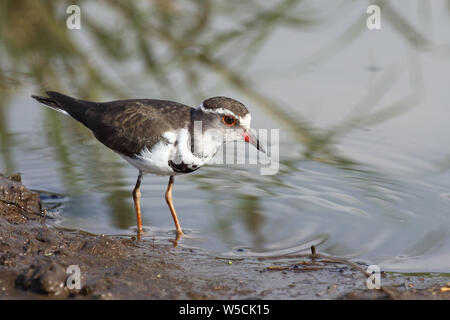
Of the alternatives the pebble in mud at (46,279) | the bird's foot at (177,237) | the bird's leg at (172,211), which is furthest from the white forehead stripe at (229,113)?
the pebble in mud at (46,279)

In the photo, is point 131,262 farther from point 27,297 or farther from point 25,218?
point 25,218

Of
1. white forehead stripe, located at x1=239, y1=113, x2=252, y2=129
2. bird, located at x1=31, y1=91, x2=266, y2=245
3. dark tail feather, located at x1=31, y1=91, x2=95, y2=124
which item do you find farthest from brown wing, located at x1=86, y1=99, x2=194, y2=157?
white forehead stripe, located at x1=239, y1=113, x2=252, y2=129

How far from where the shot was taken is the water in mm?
6164

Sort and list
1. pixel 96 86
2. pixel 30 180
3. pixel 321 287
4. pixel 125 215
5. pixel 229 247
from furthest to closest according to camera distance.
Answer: pixel 96 86
pixel 30 180
pixel 125 215
pixel 229 247
pixel 321 287

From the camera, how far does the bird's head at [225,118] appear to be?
606 cm

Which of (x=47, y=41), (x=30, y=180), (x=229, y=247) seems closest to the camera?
(x=229, y=247)

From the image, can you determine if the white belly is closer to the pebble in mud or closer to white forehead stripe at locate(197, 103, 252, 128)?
white forehead stripe at locate(197, 103, 252, 128)

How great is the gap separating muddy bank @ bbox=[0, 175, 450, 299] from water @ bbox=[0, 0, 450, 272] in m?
0.40

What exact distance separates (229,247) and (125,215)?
1.30 m

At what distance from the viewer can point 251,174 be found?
7.38 m

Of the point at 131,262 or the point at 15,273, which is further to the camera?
the point at 131,262

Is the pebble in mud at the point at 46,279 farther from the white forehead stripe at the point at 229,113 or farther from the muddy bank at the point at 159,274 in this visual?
the white forehead stripe at the point at 229,113

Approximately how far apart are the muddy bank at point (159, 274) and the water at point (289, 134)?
1.30 feet
